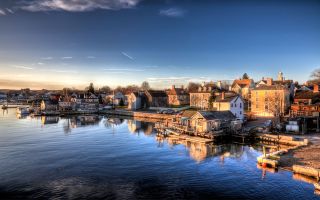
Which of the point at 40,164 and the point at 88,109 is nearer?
the point at 40,164

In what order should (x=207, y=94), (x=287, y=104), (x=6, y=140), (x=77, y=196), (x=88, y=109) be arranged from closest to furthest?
(x=77, y=196) → (x=6, y=140) → (x=287, y=104) → (x=207, y=94) → (x=88, y=109)

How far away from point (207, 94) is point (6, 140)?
61.5m

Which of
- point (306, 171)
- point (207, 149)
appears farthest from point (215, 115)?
point (306, 171)

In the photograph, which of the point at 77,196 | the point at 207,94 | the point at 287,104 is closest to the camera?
the point at 77,196

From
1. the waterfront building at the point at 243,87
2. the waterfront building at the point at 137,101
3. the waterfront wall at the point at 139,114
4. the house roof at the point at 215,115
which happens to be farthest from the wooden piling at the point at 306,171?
the waterfront building at the point at 137,101

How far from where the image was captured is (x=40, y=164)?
35.8 metres

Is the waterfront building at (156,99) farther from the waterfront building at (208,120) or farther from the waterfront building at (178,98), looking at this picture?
the waterfront building at (208,120)

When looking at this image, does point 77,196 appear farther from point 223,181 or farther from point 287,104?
point 287,104

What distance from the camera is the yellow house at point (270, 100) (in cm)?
6888

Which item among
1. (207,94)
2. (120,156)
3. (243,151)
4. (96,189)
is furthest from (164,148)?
(207,94)

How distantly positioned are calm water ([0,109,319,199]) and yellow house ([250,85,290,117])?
1058 inches

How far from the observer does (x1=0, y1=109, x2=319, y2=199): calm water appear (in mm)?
26047

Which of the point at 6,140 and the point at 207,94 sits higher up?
the point at 207,94

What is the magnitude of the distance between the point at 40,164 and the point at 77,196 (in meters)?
13.4
